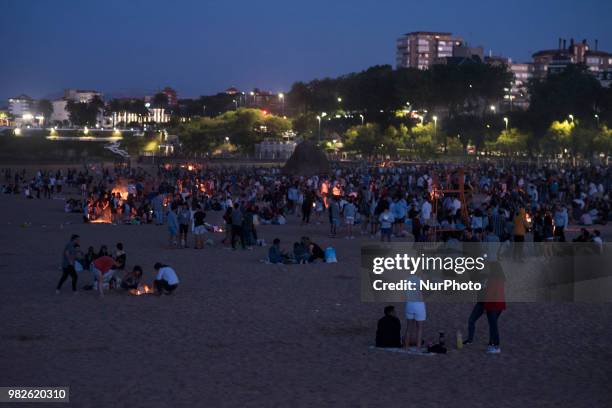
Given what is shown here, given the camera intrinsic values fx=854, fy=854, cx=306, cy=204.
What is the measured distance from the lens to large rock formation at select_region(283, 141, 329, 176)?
48.1m

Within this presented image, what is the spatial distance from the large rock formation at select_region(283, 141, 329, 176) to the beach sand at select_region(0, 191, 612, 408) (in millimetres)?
32288

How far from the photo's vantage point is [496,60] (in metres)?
170

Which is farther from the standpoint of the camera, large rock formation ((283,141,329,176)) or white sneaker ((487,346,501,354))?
large rock formation ((283,141,329,176))

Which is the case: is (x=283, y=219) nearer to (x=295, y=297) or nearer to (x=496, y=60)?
(x=295, y=297)

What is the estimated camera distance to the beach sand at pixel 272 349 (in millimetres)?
8250

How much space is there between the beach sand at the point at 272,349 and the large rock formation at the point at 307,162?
32.3 m

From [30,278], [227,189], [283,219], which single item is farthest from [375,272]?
[227,189]

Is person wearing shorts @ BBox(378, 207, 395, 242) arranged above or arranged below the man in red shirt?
above

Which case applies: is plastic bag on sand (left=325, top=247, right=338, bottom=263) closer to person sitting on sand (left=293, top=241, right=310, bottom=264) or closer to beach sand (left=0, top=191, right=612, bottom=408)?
person sitting on sand (left=293, top=241, right=310, bottom=264)

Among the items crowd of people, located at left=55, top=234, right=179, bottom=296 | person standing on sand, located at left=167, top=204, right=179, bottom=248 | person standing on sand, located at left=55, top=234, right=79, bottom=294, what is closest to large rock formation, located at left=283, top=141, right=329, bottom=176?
person standing on sand, located at left=167, top=204, right=179, bottom=248

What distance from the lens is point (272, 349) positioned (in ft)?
33.0

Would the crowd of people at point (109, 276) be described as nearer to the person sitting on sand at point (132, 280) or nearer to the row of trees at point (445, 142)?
the person sitting on sand at point (132, 280)

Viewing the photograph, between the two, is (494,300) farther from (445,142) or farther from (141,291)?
(445,142)

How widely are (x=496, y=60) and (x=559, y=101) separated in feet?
299
